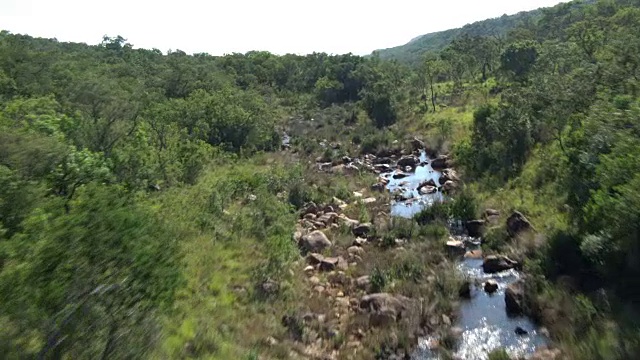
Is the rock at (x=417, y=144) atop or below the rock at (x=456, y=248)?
below

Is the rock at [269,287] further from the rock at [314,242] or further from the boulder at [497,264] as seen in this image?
the boulder at [497,264]

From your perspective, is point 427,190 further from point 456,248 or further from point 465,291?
point 465,291

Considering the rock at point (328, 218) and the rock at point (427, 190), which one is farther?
the rock at point (427, 190)

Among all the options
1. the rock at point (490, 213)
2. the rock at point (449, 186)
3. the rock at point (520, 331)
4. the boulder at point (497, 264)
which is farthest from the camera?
the rock at point (449, 186)

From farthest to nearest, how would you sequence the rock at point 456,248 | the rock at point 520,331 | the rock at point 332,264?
the rock at point 456,248 → the rock at point 332,264 → the rock at point 520,331

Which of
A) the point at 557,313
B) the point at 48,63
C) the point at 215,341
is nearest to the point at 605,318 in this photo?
the point at 557,313

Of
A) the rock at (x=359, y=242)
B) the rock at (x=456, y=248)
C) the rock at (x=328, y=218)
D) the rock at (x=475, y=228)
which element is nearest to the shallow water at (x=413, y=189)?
the rock at (x=328, y=218)

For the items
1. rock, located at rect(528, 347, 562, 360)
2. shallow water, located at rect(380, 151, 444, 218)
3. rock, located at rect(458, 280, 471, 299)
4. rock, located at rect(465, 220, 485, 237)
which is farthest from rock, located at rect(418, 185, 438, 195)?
rock, located at rect(528, 347, 562, 360)

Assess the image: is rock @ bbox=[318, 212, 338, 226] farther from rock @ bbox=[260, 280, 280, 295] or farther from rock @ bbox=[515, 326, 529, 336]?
rock @ bbox=[515, 326, 529, 336]
